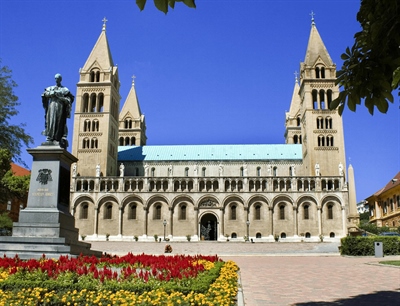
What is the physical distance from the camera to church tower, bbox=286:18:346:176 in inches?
2643

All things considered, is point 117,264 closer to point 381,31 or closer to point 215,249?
point 381,31

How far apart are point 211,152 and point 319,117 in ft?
63.0

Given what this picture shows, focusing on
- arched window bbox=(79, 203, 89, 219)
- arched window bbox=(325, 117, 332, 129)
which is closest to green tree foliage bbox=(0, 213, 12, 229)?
arched window bbox=(79, 203, 89, 219)

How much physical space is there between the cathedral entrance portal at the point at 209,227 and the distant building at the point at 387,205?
26884 mm

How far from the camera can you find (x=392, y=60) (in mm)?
6246

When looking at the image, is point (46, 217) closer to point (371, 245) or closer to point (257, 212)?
point (371, 245)

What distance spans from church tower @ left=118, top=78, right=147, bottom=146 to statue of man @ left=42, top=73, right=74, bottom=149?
7164cm

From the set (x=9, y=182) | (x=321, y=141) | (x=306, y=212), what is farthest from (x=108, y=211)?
(x=321, y=141)

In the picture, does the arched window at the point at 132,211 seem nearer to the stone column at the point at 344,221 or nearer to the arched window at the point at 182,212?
the arched window at the point at 182,212

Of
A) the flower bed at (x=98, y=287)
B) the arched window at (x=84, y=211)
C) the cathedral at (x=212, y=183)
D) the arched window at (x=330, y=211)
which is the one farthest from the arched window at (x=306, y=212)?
the flower bed at (x=98, y=287)

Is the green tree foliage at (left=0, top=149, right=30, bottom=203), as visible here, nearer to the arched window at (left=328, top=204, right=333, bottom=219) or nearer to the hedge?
the hedge

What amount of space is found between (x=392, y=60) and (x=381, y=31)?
1.47ft

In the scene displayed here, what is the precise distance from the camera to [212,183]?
66.8 metres

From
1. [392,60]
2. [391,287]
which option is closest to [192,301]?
[392,60]
